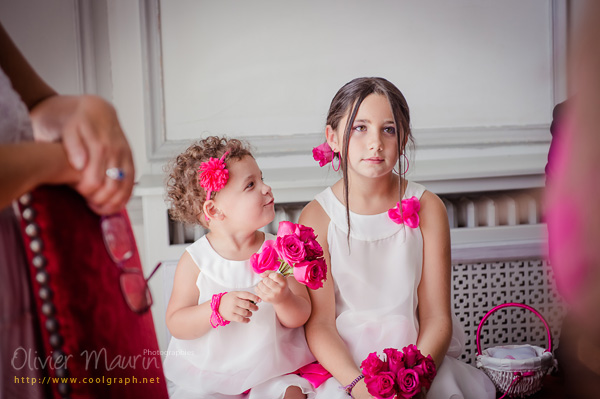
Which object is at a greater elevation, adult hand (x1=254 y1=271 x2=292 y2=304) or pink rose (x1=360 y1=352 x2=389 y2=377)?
adult hand (x1=254 y1=271 x2=292 y2=304)

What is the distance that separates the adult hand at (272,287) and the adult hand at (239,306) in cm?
1

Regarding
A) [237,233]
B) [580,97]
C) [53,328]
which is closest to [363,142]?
[237,233]

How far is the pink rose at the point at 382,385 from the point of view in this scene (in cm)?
79

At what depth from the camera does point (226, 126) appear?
3.63 ft

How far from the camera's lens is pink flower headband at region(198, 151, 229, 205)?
91 centimetres

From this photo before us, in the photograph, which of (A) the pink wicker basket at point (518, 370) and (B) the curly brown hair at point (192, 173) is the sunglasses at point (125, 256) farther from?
(A) the pink wicker basket at point (518, 370)

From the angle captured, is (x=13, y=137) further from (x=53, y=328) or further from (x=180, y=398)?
(x=180, y=398)

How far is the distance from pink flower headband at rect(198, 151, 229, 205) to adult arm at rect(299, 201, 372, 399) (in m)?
0.20

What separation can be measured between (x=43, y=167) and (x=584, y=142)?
0.45 metres

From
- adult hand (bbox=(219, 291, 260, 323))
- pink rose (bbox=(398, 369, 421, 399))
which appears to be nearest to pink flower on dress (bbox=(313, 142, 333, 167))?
adult hand (bbox=(219, 291, 260, 323))

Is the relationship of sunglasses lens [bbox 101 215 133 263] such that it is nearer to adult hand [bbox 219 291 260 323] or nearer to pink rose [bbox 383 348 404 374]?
adult hand [bbox 219 291 260 323]

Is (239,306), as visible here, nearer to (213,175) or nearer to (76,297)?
(213,175)

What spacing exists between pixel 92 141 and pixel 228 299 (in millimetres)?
442

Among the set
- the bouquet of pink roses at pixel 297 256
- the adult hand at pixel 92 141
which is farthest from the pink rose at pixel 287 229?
the adult hand at pixel 92 141
